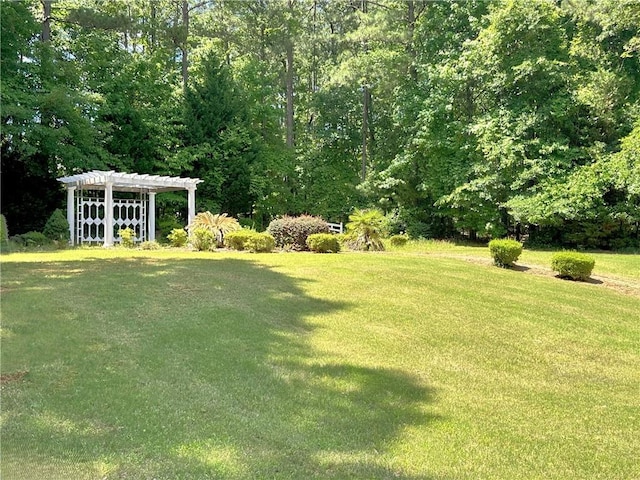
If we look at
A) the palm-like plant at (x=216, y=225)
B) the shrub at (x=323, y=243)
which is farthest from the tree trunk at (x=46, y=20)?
the shrub at (x=323, y=243)

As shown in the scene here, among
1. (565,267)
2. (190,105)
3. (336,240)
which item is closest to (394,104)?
(190,105)

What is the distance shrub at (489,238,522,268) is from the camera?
38.5 feet

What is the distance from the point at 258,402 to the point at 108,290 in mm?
4252

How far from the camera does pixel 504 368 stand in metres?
5.18

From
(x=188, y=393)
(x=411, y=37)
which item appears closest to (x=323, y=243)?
(x=188, y=393)

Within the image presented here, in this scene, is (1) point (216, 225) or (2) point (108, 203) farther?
(2) point (108, 203)

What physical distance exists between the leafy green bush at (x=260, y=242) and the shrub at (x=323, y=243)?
1104 mm

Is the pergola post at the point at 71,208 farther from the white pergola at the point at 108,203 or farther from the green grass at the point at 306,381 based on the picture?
the green grass at the point at 306,381

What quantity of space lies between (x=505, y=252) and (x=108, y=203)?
40.6ft

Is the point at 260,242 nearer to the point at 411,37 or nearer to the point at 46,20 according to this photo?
the point at 46,20

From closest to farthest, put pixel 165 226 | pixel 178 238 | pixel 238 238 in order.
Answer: pixel 238 238
pixel 178 238
pixel 165 226

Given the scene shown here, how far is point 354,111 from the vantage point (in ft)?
92.9

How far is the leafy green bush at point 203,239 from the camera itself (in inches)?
557

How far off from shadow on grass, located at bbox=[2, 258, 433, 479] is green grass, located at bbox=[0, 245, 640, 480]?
0.06 ft
